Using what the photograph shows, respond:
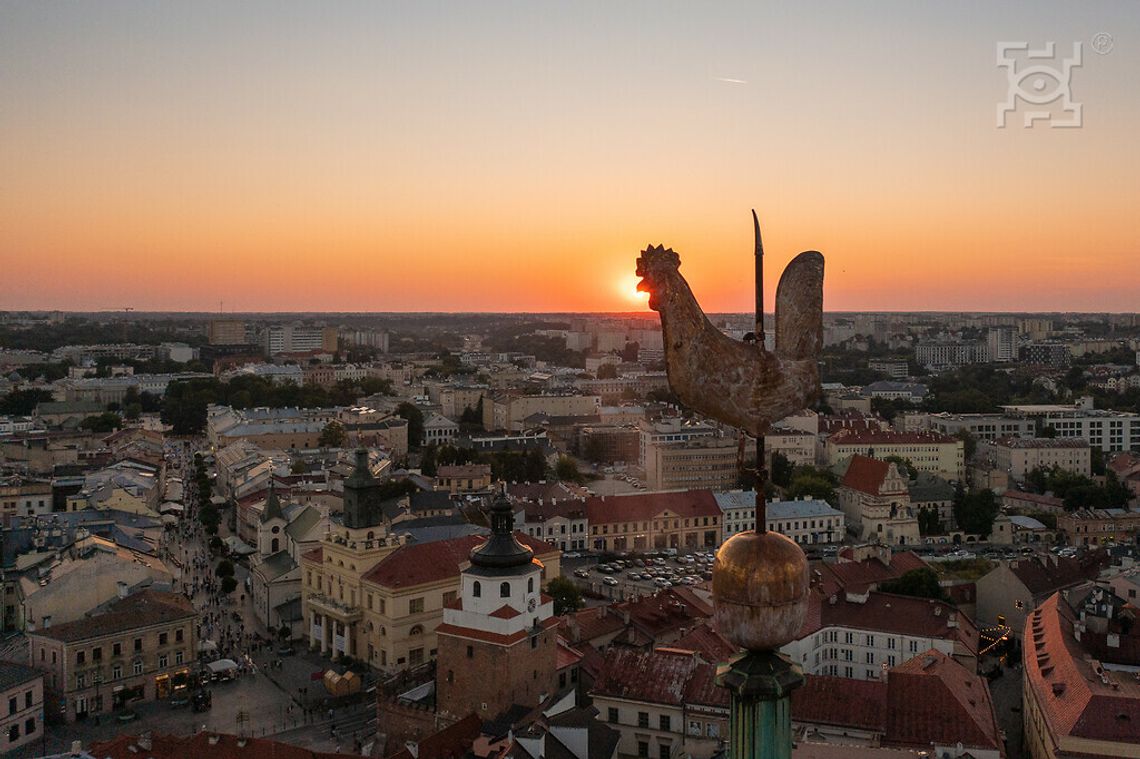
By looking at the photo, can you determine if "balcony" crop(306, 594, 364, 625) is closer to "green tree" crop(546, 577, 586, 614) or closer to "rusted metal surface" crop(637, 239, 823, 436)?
"green tree" crop(546, 577, 586, 614)

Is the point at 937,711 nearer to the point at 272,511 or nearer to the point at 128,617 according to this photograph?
the point at 128,617

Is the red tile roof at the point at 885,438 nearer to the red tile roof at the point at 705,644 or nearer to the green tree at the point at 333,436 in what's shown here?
the green tree at the point at 333,436

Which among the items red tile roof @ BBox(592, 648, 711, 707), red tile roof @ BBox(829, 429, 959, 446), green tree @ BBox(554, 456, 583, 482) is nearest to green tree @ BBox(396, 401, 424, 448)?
green tree @ BBox(554, 456, 583, 482)

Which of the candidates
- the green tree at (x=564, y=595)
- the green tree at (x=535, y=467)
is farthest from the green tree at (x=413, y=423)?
the green tree at (x=564, y=595)

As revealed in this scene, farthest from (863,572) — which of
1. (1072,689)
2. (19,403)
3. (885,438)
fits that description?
(19,403)

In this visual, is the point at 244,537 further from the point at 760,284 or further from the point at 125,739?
the point at 760,284
